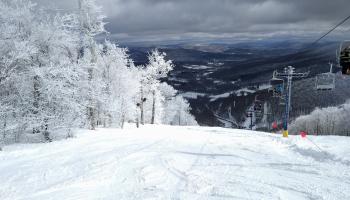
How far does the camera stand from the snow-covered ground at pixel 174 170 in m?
12.0

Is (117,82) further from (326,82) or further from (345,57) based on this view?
(345,57)

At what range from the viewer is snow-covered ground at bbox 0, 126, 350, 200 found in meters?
12.0

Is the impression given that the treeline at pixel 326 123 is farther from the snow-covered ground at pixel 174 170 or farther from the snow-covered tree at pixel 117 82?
the snow-covered ground at pixel 174 170

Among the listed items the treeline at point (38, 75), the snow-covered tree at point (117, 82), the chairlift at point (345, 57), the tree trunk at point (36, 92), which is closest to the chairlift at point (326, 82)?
the chairlift at point (345, 57)

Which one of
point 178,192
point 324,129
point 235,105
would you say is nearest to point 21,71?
point 178,192

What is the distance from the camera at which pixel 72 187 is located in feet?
42.1

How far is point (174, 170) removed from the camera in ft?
49.0

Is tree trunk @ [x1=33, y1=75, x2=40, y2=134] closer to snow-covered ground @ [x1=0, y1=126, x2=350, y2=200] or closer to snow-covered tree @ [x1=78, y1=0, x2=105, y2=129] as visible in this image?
snow-covered ground @ [x1=0, y1=126, x2=350, y2=200]

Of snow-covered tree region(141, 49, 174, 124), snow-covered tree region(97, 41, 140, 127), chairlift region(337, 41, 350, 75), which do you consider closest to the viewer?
chairlift region(337, 41, 350, 75)

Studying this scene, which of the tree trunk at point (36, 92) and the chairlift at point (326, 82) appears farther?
the chairlift at point (326, 82)

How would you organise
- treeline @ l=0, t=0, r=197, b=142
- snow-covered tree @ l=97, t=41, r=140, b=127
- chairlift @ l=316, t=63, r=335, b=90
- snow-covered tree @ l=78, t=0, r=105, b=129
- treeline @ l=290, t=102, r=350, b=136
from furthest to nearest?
treeline @ l=290, t=102, r=350, b=136
snow-covered tree @ l=97, t=41, r=140, b=127
chairlift @ l=316, t=63, r=335, b=90
snow-covered tree @ l=78, t=0, r=105, b=129
treeline @ l=0, t=0, r=197, b=142

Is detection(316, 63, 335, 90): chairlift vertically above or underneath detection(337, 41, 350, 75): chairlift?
underneath

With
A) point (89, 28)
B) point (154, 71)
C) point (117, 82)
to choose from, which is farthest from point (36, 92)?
point (154, 71)

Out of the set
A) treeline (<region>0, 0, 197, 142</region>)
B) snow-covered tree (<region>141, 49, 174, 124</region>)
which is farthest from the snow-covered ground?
snow-covered tree (<region>141, 49, 174, 124</region>)
